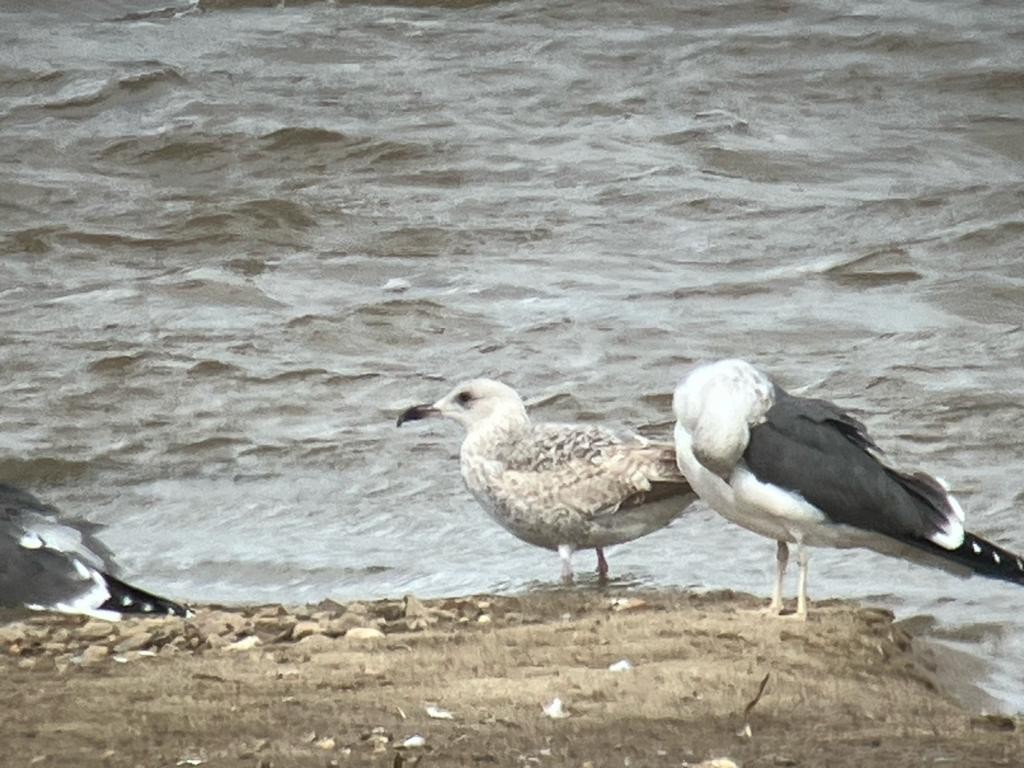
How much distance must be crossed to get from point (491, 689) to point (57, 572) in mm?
2145

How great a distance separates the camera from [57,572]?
719cm

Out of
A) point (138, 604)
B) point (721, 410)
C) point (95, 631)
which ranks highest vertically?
point (721, 410)

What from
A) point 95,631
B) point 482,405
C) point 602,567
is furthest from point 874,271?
point 95,631

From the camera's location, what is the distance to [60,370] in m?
12.0

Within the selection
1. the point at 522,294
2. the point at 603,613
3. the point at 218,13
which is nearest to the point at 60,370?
the point at 522,294

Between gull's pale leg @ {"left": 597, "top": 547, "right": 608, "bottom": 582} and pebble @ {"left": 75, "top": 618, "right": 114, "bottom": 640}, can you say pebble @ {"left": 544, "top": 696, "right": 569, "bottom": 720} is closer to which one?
pebble @ {"left": 75, "top": 618, "right": 114, "bottom": 640}

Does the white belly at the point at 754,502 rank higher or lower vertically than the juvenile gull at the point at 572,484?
higher

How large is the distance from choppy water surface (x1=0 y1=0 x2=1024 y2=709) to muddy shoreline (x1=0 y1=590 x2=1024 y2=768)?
117 cm

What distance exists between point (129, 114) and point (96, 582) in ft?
34.9

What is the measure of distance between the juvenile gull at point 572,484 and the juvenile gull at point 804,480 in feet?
3.39

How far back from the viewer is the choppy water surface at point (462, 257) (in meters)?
9.47

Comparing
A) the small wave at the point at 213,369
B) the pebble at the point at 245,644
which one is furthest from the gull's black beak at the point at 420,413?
the small wave at the point at 213,369

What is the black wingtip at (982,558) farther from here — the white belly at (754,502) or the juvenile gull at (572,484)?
the juvenile gull at (572,484)

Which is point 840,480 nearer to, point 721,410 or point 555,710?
point 721,410
